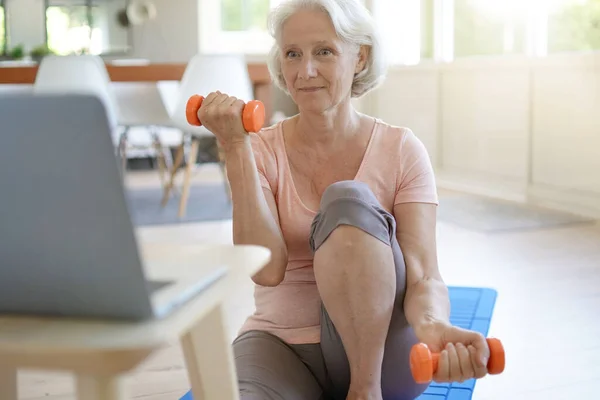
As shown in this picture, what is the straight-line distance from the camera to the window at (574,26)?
13.3ft

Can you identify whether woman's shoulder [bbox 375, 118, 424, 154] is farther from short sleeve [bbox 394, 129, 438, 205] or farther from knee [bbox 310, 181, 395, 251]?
knee [bbox 310, 181, 395, 251]

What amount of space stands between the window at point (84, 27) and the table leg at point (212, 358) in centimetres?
724

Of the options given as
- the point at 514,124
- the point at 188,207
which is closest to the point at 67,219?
the point at 188,207

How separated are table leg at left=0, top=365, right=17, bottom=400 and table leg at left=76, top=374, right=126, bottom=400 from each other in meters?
0.38

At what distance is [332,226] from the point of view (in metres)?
1.25

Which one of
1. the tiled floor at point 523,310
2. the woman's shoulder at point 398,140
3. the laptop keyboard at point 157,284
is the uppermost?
the woman's shoulder at point 398,140

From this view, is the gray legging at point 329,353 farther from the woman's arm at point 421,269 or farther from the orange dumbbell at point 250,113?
the orange dumbbell at point 250,113

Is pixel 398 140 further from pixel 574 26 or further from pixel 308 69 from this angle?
pixel 574 26

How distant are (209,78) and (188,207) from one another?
2.90 feet

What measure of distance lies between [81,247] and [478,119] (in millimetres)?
4739

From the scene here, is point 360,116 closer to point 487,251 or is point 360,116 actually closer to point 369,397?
point 369,397

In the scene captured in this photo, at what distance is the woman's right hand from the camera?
3.78ft

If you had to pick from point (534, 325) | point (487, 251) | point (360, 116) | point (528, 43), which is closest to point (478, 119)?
point (528, 43)

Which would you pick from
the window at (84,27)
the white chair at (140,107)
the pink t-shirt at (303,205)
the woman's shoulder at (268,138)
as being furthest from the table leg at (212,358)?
the window at (84,27)
